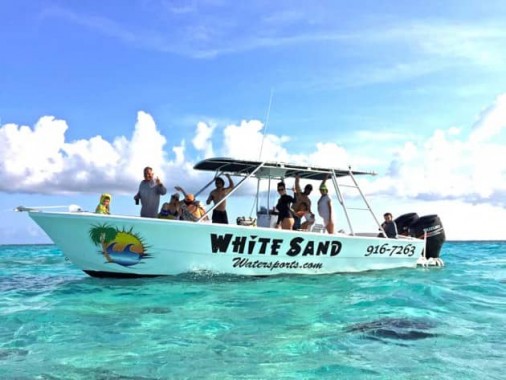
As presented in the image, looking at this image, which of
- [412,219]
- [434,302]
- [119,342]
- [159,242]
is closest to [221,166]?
[159,242]

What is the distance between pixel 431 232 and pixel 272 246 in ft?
23.1

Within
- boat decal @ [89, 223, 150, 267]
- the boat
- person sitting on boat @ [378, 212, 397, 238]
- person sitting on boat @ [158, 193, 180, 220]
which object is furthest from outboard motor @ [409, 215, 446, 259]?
boat decal @ [89, 223, 150, 267]

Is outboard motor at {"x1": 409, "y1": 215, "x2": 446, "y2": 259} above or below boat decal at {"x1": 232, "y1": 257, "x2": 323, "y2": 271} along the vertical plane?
above

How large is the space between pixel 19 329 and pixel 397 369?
5.04 m

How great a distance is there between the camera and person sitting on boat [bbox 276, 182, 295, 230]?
37.7 ft

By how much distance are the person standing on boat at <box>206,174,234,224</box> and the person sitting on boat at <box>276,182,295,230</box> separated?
1248mm

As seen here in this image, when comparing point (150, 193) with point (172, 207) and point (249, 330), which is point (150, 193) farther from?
point (249, 330)

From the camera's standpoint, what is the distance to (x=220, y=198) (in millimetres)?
11273

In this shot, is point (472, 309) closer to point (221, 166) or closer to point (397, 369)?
point (397, 369)

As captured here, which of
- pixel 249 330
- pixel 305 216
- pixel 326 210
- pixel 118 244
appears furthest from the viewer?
pixel 305 216

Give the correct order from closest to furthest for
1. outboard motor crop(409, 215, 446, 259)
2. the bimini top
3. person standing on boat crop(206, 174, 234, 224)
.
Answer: person standing on boat crop(206, 174, 234, 224) → the bimini top → outboard motor crop(409, 215, 446, 259)

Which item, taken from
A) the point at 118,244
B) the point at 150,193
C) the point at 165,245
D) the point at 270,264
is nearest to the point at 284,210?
the point at 270,264

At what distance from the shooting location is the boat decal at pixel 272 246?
1047 centimetres

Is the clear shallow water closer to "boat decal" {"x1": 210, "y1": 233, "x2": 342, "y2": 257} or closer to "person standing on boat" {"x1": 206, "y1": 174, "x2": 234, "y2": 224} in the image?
"boat decal" {"x1": 210, "y1": 233, "x2": 342, "y2": 257}
